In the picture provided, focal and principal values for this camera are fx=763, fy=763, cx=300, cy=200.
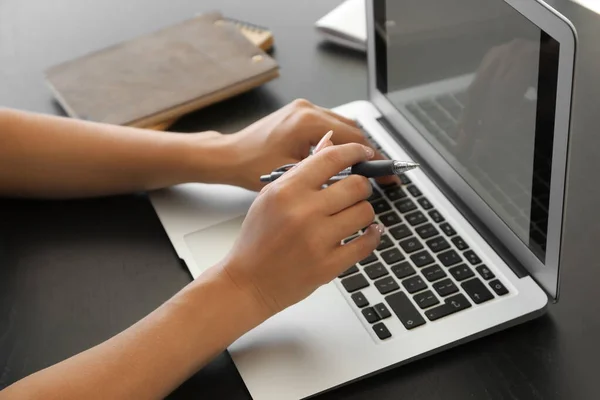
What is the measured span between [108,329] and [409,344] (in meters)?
0.28

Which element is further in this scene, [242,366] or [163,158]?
[163,158]

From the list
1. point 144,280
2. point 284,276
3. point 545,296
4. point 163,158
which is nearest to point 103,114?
point 163,158

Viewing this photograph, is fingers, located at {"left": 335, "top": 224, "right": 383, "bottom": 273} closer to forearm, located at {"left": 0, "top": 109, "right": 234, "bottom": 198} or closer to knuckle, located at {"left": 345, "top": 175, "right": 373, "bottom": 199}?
knuckle, located at {"left": 345, "top": 175, "right": 373, "bottom": 199}

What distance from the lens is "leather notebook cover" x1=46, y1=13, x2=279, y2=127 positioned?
955 mm

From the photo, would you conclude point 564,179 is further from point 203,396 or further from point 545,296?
point 203,396

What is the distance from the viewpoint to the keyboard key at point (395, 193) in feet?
2.62

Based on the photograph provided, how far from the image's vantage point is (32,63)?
1118 mm

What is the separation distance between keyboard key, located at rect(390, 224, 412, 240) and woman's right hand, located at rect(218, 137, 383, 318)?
0.28 ft

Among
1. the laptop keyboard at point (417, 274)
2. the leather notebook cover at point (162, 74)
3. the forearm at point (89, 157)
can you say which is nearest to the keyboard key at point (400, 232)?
the laptop keyboard at point (417, 274)

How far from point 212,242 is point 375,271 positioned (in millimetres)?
178

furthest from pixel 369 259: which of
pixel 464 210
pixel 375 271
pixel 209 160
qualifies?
pixel 209 160

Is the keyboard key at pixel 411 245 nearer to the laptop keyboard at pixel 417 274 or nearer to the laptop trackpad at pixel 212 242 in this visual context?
the laptop keyboard at pixel 417 274

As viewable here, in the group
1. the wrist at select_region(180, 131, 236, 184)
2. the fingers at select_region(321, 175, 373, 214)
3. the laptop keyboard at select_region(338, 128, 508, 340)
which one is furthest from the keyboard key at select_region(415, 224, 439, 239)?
the wrist at select_region(180, 131, 236, 184)

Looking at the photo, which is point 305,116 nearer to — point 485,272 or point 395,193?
point 395,193
